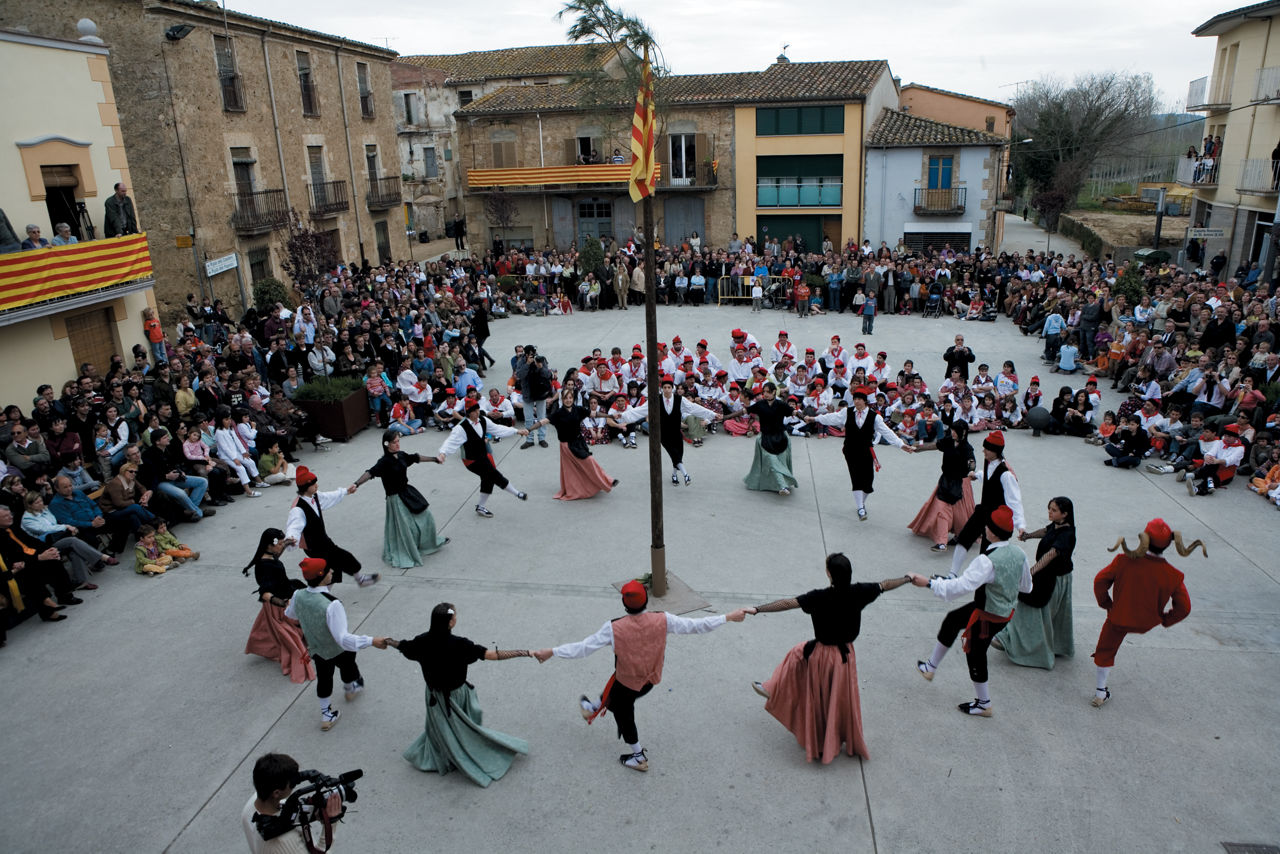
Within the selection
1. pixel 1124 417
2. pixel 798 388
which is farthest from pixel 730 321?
pixel 1124 417

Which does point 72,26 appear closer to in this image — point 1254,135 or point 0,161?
point 0,161

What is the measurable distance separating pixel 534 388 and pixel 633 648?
341 inches

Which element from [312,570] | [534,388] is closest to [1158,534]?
[312,570]

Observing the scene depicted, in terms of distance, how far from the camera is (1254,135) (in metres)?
22.4

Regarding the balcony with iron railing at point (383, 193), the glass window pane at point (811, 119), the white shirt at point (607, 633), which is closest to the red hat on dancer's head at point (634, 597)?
the white shirt at point (607, 633)

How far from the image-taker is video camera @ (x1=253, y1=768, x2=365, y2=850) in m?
4.01

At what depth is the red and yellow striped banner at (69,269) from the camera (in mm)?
12141

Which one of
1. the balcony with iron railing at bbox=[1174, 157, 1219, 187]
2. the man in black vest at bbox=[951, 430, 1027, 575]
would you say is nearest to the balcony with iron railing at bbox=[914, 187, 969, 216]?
the balcony with iron railing at bbox=[1174, 157, 1219, 187]

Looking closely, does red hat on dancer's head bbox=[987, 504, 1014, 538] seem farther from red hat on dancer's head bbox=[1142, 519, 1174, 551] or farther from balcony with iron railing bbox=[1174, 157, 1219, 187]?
balcony with iron railing bbox=[1174, 157, 1219, 187]

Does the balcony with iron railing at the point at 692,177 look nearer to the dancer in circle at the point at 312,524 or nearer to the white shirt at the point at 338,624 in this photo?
the dancer in circle at the point at 312,524

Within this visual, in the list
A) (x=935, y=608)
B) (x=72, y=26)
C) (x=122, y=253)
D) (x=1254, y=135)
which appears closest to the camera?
(x=935, y=608)

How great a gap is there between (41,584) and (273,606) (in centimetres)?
309

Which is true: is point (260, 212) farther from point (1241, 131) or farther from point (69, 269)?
point (1241, 131)

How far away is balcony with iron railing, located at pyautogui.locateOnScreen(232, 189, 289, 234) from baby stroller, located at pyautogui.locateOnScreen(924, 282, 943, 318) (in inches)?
681
